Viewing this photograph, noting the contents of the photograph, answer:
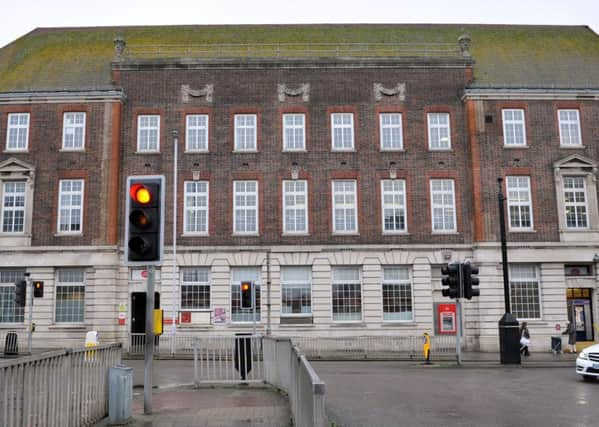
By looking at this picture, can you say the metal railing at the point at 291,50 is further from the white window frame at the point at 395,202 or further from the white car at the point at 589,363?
the white car at the point at 589,363

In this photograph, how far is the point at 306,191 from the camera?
32.1 m

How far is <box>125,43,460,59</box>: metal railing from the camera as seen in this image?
34625 millimetres

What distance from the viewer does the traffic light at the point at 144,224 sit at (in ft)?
35.5

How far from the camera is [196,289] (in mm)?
31438

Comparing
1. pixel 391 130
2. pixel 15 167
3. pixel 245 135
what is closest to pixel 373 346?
pixel 391 130

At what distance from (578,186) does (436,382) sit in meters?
19.2

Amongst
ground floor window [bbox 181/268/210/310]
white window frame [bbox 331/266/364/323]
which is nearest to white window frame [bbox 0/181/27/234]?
ground floor window [bbox 181/268/210/310]

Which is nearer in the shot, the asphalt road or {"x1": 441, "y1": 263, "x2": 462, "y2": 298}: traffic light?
the asphalt road

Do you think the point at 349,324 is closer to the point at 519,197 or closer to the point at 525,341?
the point at 525,341

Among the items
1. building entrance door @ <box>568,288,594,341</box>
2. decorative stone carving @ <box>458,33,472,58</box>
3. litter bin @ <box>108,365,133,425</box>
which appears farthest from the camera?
decorative stone carving @ <box>458,33,472,58</box>

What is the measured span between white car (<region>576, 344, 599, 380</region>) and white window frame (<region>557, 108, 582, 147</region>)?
18.0 meters

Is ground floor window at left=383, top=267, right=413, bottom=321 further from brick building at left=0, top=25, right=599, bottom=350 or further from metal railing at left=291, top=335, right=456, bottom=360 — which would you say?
metal railing at left=291, top=335, right=456, bottom=360

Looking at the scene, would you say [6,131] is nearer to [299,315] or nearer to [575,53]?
[299,315]

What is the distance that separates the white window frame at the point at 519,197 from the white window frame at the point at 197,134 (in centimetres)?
1497
